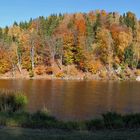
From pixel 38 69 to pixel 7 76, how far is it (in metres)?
8.50

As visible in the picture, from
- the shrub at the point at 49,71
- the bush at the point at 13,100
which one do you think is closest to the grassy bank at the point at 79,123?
the bush at the point at 13,100

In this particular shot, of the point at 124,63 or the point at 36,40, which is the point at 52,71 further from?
the point at 124,63

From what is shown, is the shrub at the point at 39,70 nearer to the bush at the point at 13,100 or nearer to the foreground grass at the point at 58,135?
the bush at the point at 13,100

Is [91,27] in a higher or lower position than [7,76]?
higher

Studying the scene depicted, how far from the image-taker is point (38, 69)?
101500 millimetres

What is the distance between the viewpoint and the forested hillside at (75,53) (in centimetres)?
10138

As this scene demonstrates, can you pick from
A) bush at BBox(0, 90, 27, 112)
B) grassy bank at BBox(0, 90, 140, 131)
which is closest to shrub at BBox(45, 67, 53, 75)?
bush at BBox(0, 90, 27, 112)

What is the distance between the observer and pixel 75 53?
108m

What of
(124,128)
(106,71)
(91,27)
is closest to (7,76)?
(106,71)

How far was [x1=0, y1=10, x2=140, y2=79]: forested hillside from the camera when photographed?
10138 cm

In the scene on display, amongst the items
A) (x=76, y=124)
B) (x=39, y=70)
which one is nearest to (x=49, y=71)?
(x=39, y=70)

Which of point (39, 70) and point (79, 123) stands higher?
point (39, 70)

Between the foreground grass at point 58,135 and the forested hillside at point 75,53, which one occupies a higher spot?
the forested hillside at point 75,53

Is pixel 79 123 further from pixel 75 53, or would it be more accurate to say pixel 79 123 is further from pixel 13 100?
pixel 75 53
